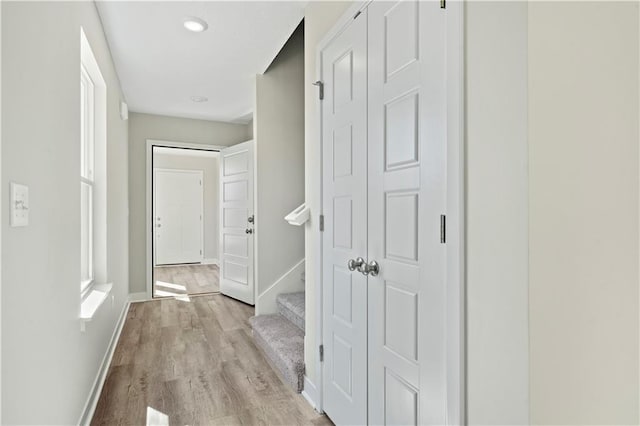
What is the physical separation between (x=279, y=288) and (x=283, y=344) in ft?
3.23

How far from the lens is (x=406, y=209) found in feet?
Result: 4.33

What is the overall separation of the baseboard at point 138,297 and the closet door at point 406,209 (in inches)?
158

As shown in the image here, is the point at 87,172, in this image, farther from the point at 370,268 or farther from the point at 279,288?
the point at 370,268

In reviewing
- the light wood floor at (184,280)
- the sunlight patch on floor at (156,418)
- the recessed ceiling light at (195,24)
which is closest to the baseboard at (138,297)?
the light wood floor at (184,280)

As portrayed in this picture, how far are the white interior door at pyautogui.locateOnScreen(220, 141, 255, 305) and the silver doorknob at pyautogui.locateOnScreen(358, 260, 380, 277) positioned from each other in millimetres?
3015

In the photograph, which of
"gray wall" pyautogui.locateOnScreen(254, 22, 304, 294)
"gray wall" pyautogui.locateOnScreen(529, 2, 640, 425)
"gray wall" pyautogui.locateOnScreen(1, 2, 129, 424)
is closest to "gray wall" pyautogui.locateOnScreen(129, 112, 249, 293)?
"gray wall" pyautogui.locateOnScreen(254, 22, 304, 294)

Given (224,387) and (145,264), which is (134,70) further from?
(224,387)

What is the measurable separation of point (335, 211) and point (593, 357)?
4.11 ft

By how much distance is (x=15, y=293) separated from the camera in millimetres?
1013

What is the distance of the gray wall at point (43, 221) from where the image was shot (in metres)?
0.99

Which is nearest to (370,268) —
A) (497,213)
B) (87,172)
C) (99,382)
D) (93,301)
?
(497,213)

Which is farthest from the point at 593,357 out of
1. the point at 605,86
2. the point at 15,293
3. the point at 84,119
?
the point at 84,119

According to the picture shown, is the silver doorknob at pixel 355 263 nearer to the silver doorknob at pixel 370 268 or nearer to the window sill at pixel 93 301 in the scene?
the silver doorknob at pixel 370 268

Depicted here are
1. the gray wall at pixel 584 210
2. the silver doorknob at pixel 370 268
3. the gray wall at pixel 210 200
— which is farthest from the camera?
the gray wall at pixel 210 200
